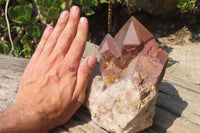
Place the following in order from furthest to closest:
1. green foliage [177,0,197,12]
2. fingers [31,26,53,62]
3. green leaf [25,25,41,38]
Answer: green foliage [177,0,197,12]
green leaf [25,25,41,38]
fingers [31,26,53,62]

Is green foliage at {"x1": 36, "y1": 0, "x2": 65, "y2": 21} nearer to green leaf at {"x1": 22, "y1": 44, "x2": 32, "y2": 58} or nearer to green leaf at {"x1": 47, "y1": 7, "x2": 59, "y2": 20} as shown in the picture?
green leaf at {"x1": 47, "y1": 7, "x2": 59, "y2": 20}

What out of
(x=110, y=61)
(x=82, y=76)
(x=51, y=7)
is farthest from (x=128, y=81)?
(x=51, y=7)

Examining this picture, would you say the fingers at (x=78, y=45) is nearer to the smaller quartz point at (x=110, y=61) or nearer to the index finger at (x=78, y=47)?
the index finger at (x=78, y=47)

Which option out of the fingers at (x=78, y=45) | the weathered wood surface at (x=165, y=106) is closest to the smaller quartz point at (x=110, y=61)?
the fingers at (x=78, y=45)

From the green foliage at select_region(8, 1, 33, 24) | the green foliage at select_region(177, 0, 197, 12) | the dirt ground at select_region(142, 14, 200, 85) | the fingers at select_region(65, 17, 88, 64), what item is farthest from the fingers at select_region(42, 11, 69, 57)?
the green foliage at select_region(177, 0, 197, 12)

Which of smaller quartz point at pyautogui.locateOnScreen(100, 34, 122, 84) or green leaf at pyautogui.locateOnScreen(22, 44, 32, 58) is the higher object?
smaller quartz point at pyautogui.locateOnScreen(100, 34, 122, 84)

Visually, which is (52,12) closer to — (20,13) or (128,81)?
(20,13)
